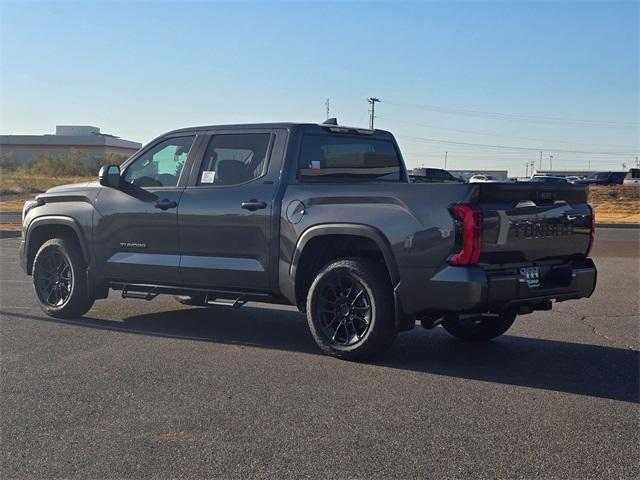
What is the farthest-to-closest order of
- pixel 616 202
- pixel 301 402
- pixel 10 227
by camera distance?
pixel 616 202, pixel 10 227, pixel 301 402

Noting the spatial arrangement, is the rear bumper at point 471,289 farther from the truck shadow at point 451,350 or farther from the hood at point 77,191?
the hood at point 77,191

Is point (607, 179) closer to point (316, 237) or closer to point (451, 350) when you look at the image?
point (451, 350)

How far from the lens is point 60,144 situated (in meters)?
105

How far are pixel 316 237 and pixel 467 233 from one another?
139 centimetres

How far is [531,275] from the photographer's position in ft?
19.5

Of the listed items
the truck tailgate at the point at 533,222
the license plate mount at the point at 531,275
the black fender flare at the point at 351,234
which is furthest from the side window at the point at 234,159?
the license plate mount at the point at 531,275

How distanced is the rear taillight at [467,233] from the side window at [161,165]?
10.1ft

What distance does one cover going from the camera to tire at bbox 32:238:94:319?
8008mm

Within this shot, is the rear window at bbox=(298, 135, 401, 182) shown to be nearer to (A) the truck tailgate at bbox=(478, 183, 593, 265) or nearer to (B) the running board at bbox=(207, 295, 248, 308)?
(B) the running board at bbox=(207, 295, 248, 308)

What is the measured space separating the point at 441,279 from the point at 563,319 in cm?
334

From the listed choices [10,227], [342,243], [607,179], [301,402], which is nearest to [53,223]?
[342,243]

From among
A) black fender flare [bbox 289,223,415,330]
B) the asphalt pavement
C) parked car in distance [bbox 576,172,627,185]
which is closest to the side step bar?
the asphalt pavement

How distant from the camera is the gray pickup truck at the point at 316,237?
18.8 ft

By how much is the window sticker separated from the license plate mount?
9.97 ft
